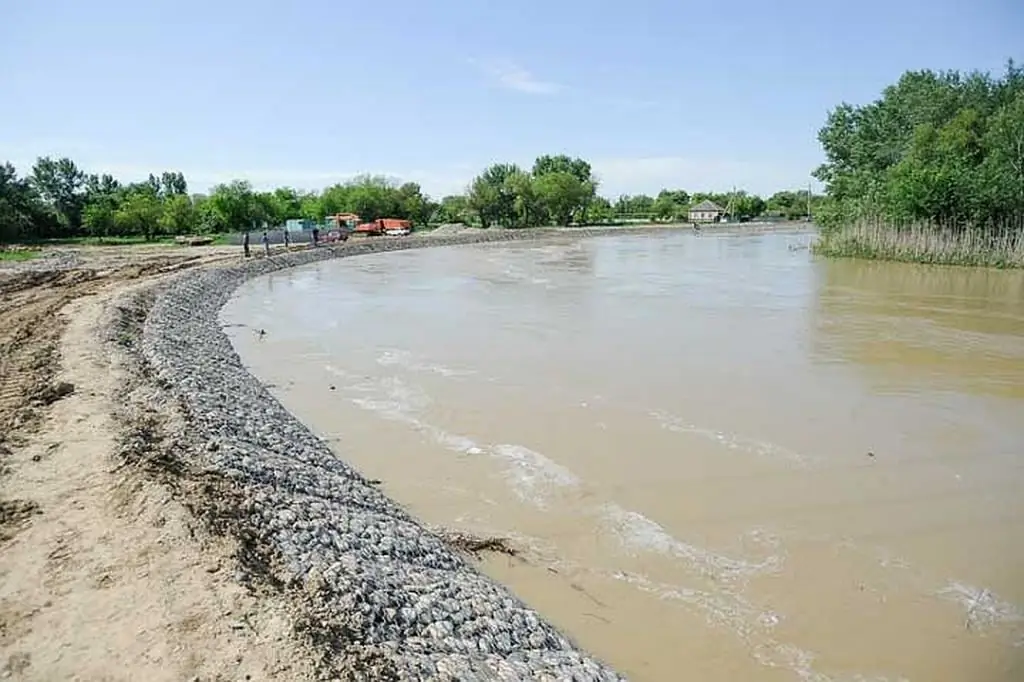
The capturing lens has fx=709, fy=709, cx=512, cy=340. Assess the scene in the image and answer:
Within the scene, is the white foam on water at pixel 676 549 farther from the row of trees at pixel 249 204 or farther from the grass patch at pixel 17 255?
the row of trees at pixel 249 204

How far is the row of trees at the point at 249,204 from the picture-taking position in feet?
176

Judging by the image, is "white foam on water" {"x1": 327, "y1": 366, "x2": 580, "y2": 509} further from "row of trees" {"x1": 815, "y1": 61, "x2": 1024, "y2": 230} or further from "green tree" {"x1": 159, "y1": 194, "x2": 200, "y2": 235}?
"green tree" {"x1": 159, "y1": 194, "x2": 200, "y2": 235}

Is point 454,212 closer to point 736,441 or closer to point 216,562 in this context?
point 736,441

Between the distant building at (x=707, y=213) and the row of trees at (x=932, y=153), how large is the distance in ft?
215

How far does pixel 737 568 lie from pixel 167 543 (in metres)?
4.51

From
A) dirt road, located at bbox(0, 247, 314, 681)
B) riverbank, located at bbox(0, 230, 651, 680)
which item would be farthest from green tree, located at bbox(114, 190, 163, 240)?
dirt road, located at bbox(0, 247, 314, 681)

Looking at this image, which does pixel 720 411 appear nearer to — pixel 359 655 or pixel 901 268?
pixel 359 655

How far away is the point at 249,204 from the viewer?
59.2 metres

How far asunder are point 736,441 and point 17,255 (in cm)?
3862

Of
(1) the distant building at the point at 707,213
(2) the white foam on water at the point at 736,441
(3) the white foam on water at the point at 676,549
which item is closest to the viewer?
(3) the white foam on water at the point at 676,549

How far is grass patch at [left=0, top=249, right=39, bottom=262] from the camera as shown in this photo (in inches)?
1332

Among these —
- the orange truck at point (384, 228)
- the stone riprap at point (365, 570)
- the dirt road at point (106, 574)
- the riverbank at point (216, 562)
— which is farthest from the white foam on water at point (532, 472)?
the orange truck at point (384, 228)

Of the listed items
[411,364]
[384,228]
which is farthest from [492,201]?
[411,364]

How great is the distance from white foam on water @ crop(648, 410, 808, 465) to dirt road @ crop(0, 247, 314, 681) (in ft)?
20.8
